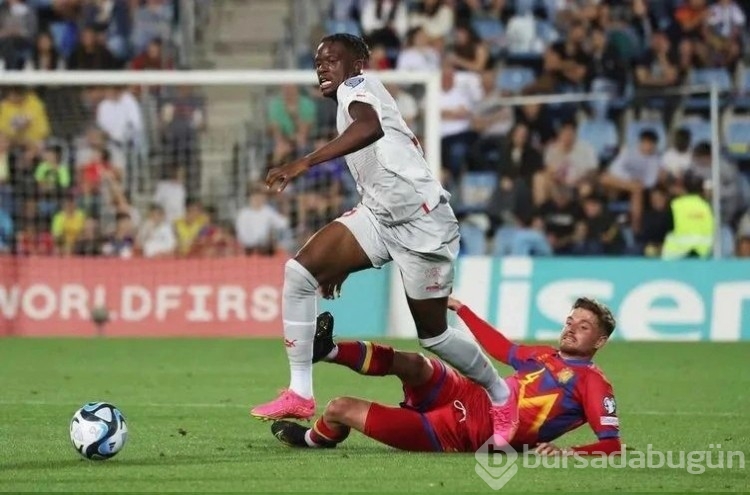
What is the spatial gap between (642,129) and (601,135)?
511mm

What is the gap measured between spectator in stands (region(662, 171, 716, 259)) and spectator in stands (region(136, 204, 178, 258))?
222 inches

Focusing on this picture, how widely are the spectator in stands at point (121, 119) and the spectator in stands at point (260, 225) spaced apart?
144cm

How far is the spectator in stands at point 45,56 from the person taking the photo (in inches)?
815

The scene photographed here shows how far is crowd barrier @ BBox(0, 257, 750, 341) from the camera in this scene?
16.8m

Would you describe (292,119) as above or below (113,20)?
below

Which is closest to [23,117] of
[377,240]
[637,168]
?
[637,168]

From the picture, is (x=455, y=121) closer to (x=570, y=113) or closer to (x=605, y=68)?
(x=570, y=113)

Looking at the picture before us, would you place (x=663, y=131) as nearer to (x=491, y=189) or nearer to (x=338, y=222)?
(x=491, y=189)

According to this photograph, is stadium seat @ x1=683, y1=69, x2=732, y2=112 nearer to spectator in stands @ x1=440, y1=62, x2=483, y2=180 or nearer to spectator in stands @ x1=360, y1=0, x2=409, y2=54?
spectator in stands @ x1=440, y1=62, x2=483, y2=180

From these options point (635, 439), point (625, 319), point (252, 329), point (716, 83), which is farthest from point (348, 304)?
point (635, 439)

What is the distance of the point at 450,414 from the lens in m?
8.01

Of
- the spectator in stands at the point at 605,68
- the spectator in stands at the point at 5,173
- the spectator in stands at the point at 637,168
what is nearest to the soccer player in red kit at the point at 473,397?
the spectator in stands at the point at 5,173

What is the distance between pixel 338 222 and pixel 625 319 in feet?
29.2

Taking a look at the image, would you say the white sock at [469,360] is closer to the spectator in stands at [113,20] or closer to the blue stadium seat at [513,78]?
the blue stadium seat at [513,78]
